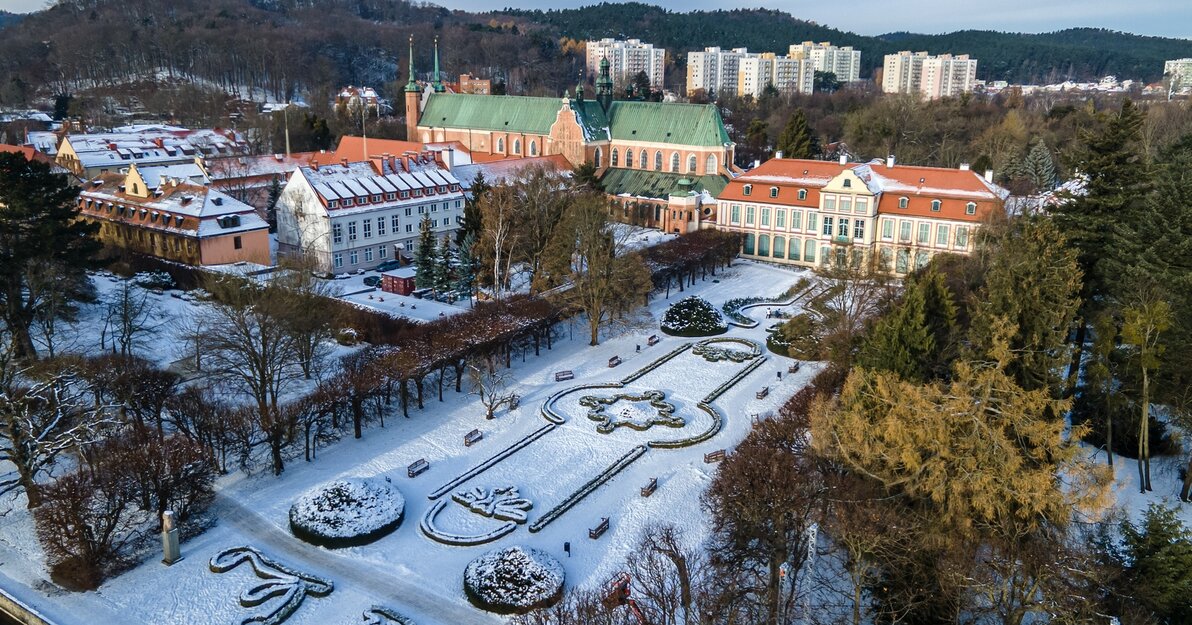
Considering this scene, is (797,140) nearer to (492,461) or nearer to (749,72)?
(492,461)

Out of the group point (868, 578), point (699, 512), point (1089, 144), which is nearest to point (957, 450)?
point (868, 578)

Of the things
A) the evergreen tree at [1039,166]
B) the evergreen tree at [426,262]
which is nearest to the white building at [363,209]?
the evergreen tree at [426,262]

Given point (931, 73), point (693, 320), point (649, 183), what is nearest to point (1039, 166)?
point (649, 183)

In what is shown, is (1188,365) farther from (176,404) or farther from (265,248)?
(265,248)

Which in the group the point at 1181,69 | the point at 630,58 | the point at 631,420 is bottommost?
the point at 631,420

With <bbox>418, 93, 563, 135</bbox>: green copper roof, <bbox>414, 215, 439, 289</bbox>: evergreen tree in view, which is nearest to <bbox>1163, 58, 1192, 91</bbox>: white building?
<bbox>418, 93, 563, 135</bbox>: green copper roof

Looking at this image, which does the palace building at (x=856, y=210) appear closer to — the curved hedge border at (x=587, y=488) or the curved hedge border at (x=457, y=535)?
the curved hedge border at (x=587, y=488)
